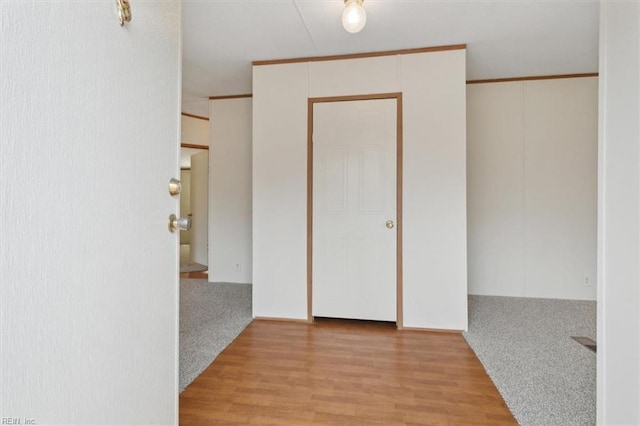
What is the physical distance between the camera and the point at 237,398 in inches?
74.7

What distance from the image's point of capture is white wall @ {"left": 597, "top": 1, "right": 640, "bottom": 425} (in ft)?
3.43

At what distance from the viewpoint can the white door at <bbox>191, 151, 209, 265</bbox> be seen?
6023mm

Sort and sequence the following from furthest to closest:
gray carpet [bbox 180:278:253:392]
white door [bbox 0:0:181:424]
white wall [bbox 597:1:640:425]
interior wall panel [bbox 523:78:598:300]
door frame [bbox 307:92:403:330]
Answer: interior wall panel [bbox 523:78:598:300] → door frame [bbox 307:92:403:330] → gray carpet [bbox 180:278:253:392] → white wall [bbox 597:1:640:425] → white door [bbox 0:0:181:424]

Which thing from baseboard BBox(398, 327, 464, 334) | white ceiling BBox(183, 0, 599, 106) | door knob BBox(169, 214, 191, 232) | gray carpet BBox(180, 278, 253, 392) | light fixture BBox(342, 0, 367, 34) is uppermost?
white ceiling BBox(183, 0, 599, 106)

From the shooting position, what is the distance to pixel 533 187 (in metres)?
3.83

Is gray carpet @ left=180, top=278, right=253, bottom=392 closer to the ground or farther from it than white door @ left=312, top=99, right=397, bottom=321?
closer to the ground

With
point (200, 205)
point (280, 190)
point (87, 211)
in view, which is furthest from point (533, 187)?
point (200, 205)

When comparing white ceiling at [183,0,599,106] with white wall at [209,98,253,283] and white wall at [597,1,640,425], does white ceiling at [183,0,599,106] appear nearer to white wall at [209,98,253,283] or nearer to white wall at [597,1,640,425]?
white wall at [209,98,253,283]

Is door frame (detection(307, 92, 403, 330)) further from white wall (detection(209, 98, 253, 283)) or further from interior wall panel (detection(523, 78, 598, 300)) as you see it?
interior wall panel (detection(523, 78, 598, 300))

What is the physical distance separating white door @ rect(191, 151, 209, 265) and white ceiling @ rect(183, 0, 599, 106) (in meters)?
2.78

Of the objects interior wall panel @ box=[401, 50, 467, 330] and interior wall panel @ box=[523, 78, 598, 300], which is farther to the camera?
interior wall panel @ box=[523, 78, 598, 300]

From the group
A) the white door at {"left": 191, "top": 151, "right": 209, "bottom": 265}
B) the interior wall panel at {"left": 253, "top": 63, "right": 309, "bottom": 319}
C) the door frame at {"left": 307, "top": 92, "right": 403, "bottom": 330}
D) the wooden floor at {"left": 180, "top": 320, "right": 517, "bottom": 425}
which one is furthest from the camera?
the white door at {"left": 191, "top": 151, "right": 209, "bottom": 265}

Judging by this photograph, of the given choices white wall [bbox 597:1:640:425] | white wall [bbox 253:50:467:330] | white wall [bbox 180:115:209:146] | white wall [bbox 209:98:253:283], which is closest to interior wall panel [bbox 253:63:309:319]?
white wall [bbox 253:50:467:330]

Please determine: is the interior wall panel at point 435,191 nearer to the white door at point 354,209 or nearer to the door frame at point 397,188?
the door frame at point 397,188
